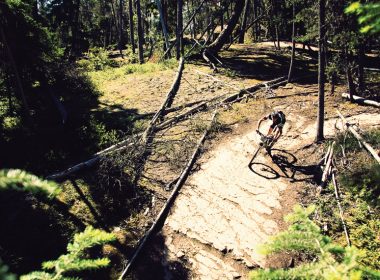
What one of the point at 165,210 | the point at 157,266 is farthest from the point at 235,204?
the point at 157,266

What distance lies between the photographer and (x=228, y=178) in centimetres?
1066

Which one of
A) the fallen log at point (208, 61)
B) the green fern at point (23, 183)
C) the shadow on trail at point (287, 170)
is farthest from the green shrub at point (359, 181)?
the fallen log at point (208, 61)

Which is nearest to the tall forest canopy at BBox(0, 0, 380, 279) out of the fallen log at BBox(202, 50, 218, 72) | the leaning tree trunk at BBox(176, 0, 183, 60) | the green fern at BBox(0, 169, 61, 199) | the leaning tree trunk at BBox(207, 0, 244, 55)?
the green fern at BBox(0, 169, 61, 199)

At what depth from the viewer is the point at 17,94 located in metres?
16.8

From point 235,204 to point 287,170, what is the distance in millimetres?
2380

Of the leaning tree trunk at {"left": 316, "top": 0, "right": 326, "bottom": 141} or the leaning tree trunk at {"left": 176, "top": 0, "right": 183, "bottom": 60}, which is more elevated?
the leaning tree trunk at {"left": 176, "top": 0, "right": 183, "bottom": 60}

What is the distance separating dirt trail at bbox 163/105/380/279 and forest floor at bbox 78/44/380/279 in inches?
1.0

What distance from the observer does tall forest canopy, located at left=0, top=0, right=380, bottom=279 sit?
7322 millimetres

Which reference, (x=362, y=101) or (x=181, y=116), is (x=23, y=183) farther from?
(x=362, y=101)

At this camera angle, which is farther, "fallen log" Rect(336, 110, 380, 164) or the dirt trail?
"fallen log" Rect(336, 110, 380, 164)

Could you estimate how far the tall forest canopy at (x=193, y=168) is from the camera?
7322mm

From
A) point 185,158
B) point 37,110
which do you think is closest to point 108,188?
point 185,158

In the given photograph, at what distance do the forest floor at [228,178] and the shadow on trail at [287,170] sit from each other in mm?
30

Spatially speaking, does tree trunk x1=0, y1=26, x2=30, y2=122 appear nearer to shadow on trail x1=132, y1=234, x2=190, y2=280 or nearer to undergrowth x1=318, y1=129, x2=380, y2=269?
shadow on trail x1=132, y1=234, x2=190, y2=280
